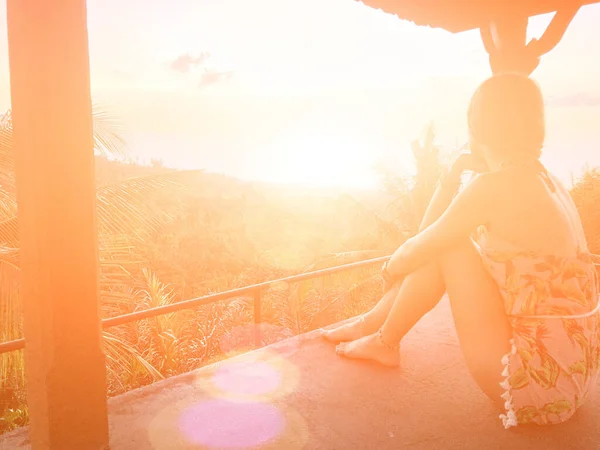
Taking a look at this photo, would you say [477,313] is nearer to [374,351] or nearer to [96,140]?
[374,351]

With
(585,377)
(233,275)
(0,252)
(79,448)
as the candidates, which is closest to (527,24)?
(585,377)

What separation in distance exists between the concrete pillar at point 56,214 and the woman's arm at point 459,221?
1138 millimetres

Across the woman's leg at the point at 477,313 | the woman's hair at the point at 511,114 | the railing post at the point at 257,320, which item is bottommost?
the railing post at the point at 257,320

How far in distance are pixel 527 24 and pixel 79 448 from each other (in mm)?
3432

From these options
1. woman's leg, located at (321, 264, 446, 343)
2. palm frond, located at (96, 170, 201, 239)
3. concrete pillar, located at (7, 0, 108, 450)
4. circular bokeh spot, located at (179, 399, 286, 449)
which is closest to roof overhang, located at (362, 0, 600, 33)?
woman's leg, located at (321, 264, 446, 343)

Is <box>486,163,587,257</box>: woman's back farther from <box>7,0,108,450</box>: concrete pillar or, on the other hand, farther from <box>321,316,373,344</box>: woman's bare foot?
<box>7,0,108,450</box>: concrete pillar

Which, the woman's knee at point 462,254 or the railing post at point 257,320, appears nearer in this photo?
the woman's knee at point 462,254

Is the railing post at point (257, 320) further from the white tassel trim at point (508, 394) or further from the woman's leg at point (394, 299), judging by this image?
the white tassel trim at point (508, 394)

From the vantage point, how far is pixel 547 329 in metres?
1.59

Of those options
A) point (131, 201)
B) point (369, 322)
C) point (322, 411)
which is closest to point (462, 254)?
point (369, 322)

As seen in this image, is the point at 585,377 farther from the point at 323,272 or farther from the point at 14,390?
the point at 14,390

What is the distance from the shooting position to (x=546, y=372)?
1.60 meters

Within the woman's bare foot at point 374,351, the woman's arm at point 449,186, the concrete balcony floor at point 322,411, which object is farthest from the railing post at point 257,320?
the woman's arm at point 449,186

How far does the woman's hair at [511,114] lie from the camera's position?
1.64 meters
